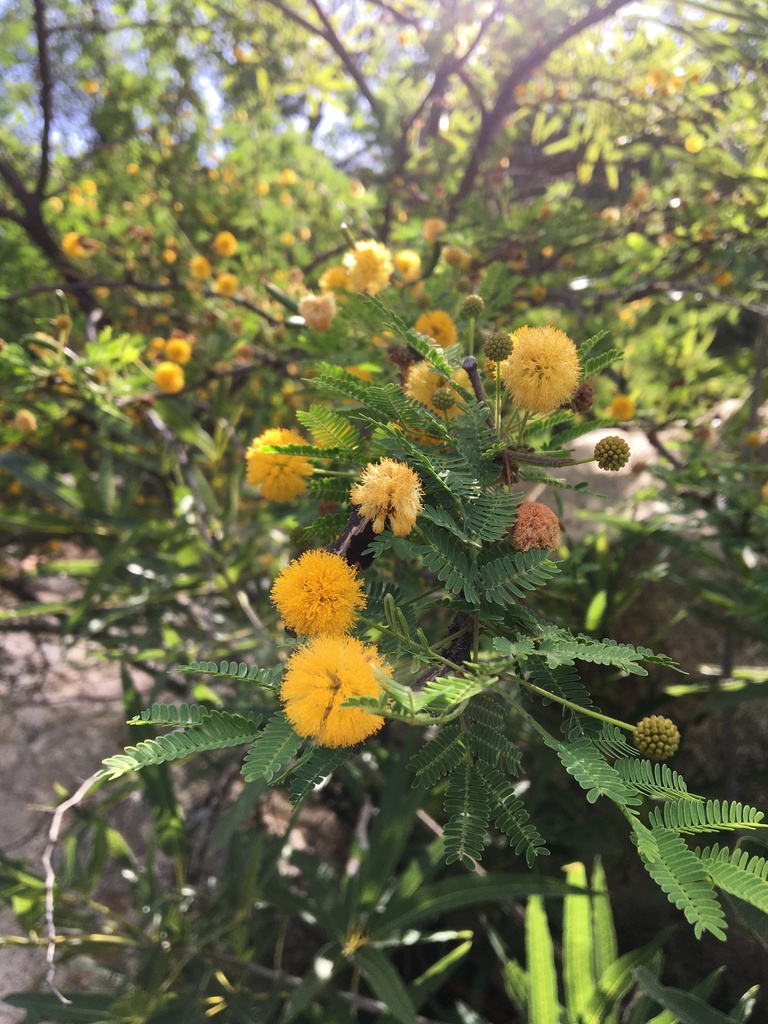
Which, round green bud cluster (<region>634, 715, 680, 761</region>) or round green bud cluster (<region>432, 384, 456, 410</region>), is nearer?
round green bud cluster (<region>634, 715, 680, 761</region>)

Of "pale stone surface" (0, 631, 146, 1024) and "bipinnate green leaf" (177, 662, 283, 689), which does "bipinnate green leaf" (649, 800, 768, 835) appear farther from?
"pale stone surface" (0, 631, 146, 1024)

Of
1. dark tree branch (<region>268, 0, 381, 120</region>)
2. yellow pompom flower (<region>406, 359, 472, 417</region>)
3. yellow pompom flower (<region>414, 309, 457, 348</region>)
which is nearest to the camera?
yellow pompom flower (<region>406, 359, 472, 417</region>)

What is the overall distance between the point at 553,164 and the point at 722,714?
5.12 metres

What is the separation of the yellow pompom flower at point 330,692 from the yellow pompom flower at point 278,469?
357 millimetres

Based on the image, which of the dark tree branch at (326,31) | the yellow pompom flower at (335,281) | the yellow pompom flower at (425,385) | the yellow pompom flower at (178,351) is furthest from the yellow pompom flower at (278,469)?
the dark tree branch at (326,31)

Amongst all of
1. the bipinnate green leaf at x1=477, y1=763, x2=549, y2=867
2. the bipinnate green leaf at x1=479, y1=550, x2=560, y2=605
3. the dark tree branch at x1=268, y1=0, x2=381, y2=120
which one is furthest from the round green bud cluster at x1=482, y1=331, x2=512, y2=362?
the dark tree branch at x1=268, y1=0, x2=381, y2=120

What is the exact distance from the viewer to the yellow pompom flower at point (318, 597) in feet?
2.10

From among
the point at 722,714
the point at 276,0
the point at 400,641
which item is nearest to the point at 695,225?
the point at 722,714

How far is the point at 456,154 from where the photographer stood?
3.23 metres

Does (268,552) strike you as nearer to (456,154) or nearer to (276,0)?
(276,0)

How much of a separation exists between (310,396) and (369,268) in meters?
0.93

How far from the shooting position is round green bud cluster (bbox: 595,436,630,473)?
0.79 meters

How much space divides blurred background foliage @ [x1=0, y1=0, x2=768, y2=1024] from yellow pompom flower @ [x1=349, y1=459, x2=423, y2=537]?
11.1 inches

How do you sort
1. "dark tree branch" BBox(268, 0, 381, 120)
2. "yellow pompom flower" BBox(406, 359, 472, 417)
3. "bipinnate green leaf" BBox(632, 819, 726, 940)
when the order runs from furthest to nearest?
"dark tree branch" BBox(268, 0, 381, 120) < "yellow pompom flower" BBox(406, 359, 472, 417) < "bipinnate green leaf" BBox(632, 819, 726, 940)
